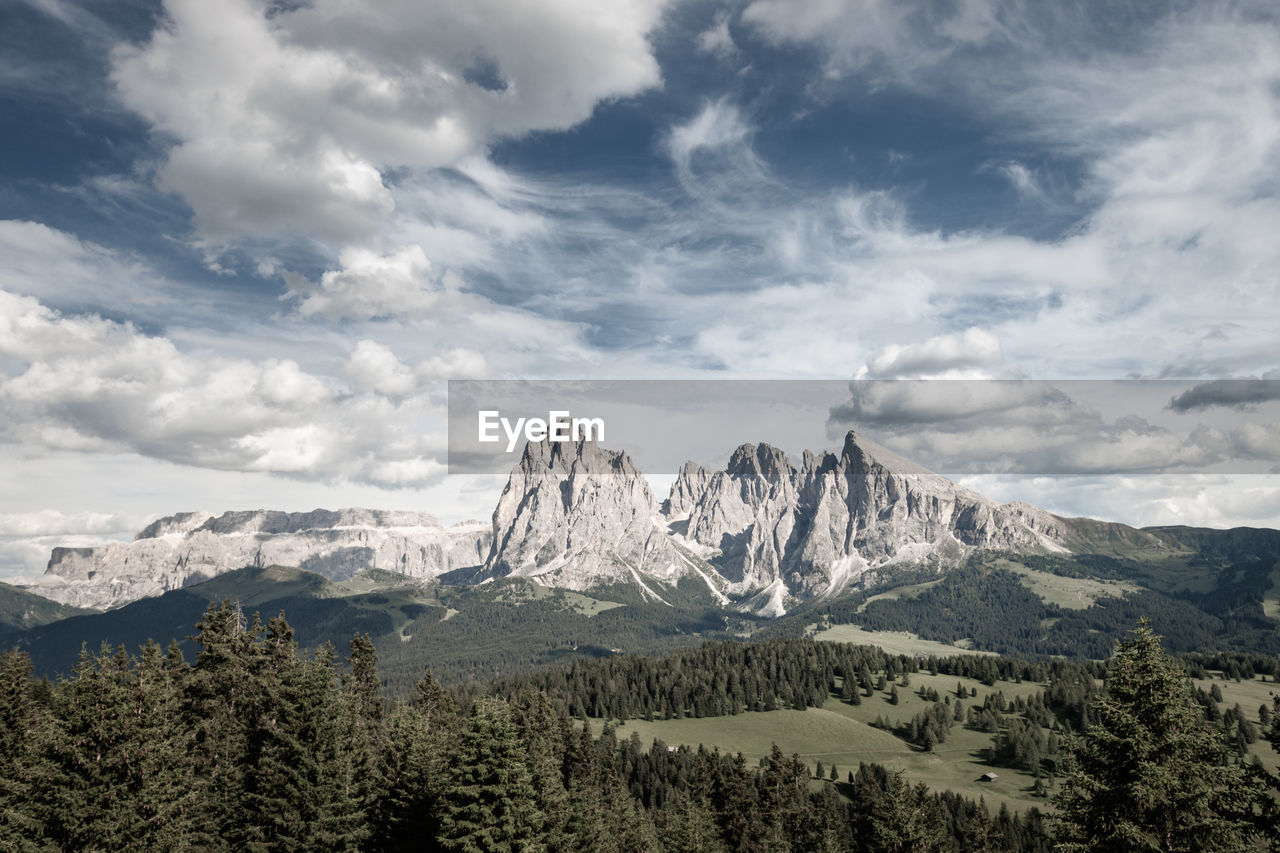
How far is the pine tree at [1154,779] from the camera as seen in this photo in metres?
27.9

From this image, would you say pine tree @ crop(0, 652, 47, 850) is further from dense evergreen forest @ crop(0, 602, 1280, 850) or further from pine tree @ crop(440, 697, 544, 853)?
pine tree @ crop(440, 697, 544, 853)

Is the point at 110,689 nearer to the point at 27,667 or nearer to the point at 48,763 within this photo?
the point at 48,763

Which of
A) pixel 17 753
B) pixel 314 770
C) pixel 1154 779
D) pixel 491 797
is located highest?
pixel 1154 779

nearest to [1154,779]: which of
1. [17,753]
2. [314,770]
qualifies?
[314,770]

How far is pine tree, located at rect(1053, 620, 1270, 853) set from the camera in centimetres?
2788

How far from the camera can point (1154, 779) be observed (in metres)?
28.0

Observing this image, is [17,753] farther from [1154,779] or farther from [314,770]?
[1154,779]

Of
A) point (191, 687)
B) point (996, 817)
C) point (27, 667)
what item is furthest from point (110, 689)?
point (996, 817)

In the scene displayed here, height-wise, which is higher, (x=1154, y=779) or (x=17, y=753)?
(x=1154, y=779)

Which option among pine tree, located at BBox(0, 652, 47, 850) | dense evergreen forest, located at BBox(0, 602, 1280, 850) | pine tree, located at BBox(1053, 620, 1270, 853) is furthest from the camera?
pine tree, located at BBox(0, 652, 47, 850)

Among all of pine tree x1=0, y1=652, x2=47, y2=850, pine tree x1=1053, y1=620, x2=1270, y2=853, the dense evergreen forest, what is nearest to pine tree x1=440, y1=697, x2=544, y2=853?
the dense evergreen forest

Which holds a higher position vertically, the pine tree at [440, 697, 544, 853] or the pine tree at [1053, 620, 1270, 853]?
the pine tree at [1053, 620, 1270, 853]

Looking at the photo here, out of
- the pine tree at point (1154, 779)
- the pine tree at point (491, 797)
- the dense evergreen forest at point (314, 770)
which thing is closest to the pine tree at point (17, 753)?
the dense evergreen forest at point (314, 770)

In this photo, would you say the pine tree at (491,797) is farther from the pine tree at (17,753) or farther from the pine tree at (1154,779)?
the pine tree at (1154,779)
